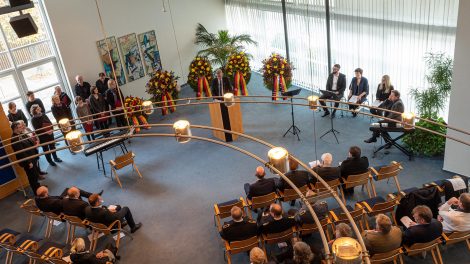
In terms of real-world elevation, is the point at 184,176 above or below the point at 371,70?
below

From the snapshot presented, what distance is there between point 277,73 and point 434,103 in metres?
4.26

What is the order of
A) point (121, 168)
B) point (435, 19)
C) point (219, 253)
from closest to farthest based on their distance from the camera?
1. point (219, 253)
2. point (435, 19)
3. point (121, 168)

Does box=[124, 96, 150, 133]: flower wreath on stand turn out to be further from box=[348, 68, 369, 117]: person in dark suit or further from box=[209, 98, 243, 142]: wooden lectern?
box=[348, 68, 369, 117]: person in dark suit

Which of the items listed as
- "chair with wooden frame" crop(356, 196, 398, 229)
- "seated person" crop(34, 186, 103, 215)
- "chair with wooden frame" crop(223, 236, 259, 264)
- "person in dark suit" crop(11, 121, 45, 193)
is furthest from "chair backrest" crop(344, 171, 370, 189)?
"person in dark suit" crop(11, 121, 45, 193)

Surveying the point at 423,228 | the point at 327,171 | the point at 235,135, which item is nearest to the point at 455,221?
the point at 423,228

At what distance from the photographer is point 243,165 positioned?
9727mm

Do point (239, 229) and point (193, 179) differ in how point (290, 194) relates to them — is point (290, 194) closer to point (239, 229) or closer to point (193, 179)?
point (239, 229)

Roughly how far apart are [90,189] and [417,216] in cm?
664

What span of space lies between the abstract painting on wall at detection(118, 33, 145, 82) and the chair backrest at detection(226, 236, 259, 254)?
8.18 metres

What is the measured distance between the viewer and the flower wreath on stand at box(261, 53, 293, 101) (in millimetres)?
11867

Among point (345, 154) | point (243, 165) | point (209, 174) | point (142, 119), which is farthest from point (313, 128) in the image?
point (142, 119)

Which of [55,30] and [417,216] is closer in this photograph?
[417,216]

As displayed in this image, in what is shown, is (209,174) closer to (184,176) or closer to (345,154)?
(184,176)

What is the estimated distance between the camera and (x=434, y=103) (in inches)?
352
